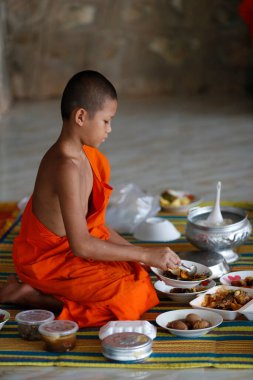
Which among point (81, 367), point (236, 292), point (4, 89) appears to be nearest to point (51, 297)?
point (81, 367)

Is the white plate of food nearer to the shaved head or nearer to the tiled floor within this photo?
the tiled floor

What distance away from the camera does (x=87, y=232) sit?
2.64 metres

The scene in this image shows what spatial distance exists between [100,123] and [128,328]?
0.66m

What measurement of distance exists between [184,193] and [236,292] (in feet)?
4.89

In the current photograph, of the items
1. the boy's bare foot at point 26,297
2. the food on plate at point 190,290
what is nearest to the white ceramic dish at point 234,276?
the food on plate at point 190,290

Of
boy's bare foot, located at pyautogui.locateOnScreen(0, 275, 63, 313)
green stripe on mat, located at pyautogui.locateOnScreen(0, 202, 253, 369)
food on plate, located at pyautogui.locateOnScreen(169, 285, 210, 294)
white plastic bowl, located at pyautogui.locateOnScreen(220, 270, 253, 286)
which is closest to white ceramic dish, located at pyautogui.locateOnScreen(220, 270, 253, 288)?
white plastic bowl, located at pyautogui.locateOnScreen(220, 270, 253, 286)

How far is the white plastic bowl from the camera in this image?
2.99 metres

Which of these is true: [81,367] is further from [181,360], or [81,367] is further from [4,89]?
[4,89]

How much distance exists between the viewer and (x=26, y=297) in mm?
2877

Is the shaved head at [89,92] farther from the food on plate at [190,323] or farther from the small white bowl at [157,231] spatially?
the small white bowl at [157,231]

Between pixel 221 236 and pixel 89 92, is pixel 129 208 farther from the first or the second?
pixel 89 92

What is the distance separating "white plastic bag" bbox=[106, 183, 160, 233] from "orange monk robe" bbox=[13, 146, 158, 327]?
918 millimetres

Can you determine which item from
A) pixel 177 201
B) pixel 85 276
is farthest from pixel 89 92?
pixel 177 201

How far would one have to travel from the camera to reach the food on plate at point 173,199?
4094 millimetres
